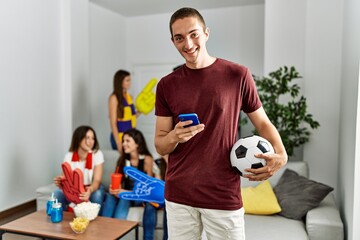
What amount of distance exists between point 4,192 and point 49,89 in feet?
3.84

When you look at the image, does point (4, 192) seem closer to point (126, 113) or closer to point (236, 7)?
point (126, 113)

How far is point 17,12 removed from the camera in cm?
357

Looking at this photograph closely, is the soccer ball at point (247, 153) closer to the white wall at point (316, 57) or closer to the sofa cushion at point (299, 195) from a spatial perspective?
the sofa cushion at point (299, 195)

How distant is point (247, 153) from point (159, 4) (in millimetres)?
3865

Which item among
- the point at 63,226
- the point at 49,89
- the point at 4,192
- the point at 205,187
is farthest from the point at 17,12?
the point at 205,187

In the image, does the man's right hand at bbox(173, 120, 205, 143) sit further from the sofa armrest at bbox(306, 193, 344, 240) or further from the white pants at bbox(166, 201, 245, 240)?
the sofa armrest at bbox(306, 193, 344, 240)

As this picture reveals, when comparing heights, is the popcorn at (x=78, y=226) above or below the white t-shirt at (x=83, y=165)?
below

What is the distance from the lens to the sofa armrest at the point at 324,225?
2.27 m

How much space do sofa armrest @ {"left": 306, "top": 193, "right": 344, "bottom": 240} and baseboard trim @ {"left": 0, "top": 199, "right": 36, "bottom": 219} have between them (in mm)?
2693

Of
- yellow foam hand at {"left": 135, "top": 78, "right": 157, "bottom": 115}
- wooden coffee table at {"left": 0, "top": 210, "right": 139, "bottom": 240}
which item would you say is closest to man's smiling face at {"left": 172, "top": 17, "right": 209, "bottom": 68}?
wooden coffee table at {"left": 0, "top": 210, "right": 139, "bottom": 240}

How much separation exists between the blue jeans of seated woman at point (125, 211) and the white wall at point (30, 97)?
3.95 ft

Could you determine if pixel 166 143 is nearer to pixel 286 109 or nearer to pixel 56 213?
pixel 56 213

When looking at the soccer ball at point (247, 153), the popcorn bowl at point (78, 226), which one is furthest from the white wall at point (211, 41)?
the soccer ball at point (247, 153)

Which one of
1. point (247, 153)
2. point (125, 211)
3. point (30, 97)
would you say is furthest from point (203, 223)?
point (30, 97)
